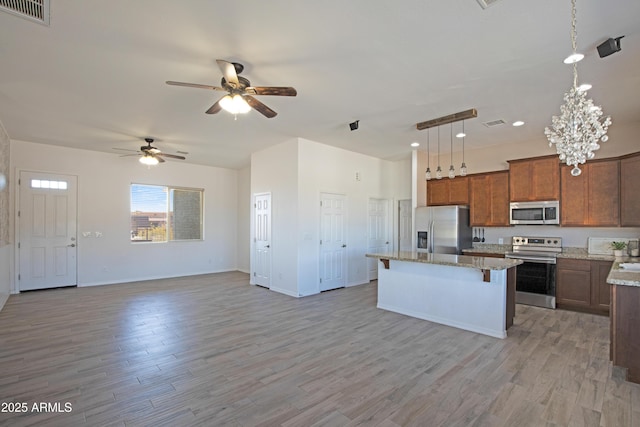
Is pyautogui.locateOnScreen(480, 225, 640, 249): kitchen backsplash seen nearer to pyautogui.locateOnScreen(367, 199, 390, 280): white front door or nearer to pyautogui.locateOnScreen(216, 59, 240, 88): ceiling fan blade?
pyautogui.locateOnScreen(367, 199, 390, 280): white front door

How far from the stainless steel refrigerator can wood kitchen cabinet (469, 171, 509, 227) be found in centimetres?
21

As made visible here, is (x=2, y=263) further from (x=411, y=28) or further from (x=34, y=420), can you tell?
(x=411, y=28)

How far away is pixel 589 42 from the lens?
2.72 meters

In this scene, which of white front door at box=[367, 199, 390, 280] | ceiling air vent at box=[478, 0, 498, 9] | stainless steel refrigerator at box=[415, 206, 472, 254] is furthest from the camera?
white front door at box=[367, 199, 390, 280]

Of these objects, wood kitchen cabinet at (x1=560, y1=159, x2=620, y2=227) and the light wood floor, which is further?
wood kitchen cabinet at (x1=560, y1=159, x2=620, y2=227)

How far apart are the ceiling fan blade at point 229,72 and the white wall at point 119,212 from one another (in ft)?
18.5

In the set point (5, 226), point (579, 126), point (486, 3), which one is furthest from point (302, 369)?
point (5, 226)

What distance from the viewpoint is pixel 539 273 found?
507 cm

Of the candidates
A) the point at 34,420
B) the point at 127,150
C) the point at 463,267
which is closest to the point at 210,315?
the point at 34,420

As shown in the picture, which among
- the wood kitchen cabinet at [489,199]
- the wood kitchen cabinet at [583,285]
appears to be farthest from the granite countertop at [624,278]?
the wood kitchen cabinet at [489,199]

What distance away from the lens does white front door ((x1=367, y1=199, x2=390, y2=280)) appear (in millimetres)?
7395

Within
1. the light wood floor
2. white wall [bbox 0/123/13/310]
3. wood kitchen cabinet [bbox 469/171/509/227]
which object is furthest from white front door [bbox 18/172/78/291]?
wood kitchen cabinet [bbox 469/171/509/227]

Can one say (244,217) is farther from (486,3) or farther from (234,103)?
(486,3)

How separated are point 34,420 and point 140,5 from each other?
313 cm
